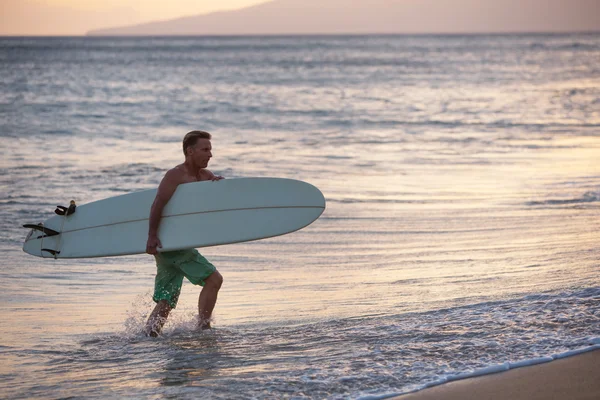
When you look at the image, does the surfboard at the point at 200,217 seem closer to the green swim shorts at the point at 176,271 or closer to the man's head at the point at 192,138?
the green swim shorts at the point at 176,271

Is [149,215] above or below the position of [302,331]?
above

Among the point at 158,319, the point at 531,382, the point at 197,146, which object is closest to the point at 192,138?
the point at 197,146

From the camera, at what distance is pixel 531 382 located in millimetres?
3707

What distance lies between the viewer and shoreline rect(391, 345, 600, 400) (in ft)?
11.6

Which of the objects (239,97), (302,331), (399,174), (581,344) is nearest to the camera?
(581,344)

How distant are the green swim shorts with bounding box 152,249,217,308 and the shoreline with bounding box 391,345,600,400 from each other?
181cm

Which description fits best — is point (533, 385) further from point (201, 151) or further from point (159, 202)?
point (159, 202)

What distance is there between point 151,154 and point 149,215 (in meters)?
10.0

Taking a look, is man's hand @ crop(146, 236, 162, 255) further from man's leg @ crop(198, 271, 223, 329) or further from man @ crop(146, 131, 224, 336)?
man's leg @ crop(198, 271, 223, 329)

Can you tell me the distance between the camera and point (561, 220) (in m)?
8.38

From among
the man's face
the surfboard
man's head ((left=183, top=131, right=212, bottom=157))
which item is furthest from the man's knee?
man's head ((left=183, top=131, right=212, bottom=157))

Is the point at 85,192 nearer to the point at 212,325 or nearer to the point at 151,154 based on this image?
the point at 151,154

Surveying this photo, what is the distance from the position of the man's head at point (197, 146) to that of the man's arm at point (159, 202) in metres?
0.22

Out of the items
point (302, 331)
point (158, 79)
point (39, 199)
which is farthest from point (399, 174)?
point (158, 79)
